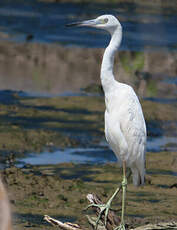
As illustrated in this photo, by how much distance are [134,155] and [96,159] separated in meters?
3.19

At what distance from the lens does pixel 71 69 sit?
14.1m

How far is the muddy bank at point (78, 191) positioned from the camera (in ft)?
19.8

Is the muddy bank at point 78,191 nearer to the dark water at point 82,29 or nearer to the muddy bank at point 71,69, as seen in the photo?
the muddy bank at point 71,69

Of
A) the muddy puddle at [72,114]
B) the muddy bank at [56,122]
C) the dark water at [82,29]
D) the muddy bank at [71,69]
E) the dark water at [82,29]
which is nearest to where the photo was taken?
the muddy puddle at [72,114]

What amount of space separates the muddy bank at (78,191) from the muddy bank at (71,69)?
438 centimetres

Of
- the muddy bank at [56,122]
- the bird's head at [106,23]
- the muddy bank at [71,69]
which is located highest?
the bird's head at [106,23]

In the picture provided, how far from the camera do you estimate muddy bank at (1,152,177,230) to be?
237 inches

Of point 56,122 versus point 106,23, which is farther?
point 56,122

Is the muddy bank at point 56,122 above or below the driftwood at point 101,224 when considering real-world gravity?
below

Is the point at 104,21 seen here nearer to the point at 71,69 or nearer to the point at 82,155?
the point at 82,155

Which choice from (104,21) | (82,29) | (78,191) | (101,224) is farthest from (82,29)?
(101,224)

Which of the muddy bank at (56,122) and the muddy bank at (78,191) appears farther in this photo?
the muddy bank at (56,122)

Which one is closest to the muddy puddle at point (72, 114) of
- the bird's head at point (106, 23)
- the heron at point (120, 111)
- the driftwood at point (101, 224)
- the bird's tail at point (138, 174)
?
the driftwood at point (101, 224)

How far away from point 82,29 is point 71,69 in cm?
489
